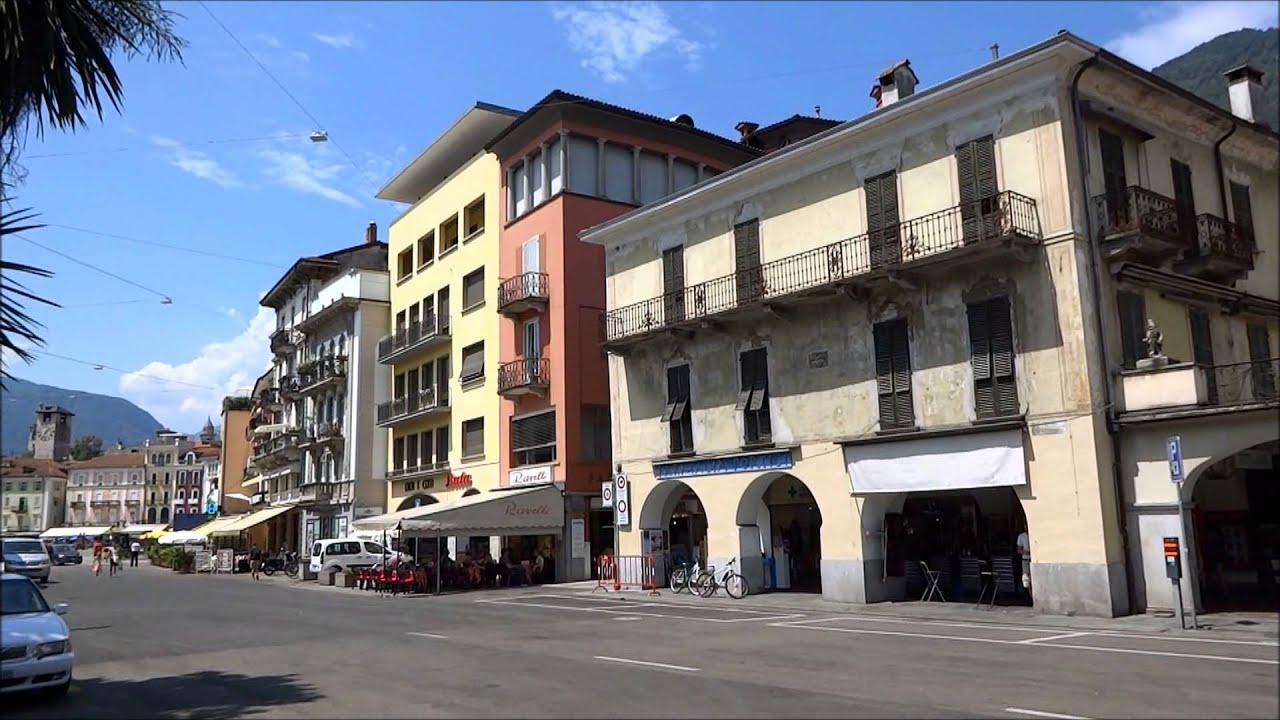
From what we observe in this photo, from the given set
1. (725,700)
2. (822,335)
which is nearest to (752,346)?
(822,335)

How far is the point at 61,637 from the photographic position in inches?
449

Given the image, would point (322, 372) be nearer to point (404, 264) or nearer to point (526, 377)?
point (404, 264)

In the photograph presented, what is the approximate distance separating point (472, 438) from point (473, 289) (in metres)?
6.11

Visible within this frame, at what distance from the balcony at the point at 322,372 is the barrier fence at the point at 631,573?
2445cm

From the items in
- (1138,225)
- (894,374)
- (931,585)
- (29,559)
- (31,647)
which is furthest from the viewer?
(29,559)

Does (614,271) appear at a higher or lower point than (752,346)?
higher

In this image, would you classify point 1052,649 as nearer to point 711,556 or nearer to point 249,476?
point 711,556

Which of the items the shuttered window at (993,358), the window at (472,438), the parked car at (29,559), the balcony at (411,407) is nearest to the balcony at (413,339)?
the balcony at (411,407)

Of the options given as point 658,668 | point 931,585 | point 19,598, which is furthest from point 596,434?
point 19,598

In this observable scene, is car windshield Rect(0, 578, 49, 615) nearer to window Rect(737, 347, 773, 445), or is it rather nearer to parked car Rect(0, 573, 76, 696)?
parked car Rect(0, 573, 76, 696)

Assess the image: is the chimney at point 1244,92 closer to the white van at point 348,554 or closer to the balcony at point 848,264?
the balcony at point 848,264

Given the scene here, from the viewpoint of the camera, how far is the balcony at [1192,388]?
17.8 m

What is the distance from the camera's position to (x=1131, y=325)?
19.8 meters

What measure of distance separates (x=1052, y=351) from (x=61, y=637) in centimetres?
1714
